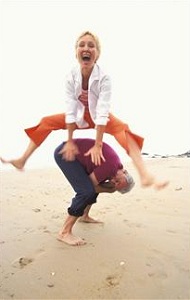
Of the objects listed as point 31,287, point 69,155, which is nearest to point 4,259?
point 31,287

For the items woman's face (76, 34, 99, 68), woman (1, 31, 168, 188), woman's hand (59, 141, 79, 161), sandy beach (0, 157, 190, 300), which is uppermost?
woman's face (76, 34, 99, 68)

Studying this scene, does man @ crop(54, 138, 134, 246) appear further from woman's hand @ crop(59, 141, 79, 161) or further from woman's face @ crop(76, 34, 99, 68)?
woman's face @ crop(76, 34, 99, 68)

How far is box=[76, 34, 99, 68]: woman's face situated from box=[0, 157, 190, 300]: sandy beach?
1.61 metres

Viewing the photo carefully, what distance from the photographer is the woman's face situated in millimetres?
3938

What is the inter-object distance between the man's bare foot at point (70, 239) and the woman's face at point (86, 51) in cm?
154

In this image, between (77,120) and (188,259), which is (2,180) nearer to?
(77,120)

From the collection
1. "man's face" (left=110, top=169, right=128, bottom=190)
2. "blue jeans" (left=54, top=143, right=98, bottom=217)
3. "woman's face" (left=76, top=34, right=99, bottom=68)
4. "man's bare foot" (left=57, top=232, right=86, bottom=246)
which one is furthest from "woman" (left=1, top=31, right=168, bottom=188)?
"man's bare foot" (left=57, top=232, right=86, bottom=246)

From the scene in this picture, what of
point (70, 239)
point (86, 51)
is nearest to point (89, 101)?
point (86, 51)

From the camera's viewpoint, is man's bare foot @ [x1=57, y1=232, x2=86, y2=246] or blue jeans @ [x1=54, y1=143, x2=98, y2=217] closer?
man's bare foot @ [x1=57, y1=232, x2=86, y2=246]

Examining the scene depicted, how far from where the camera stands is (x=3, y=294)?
3258 mm

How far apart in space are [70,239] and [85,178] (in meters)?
0.57

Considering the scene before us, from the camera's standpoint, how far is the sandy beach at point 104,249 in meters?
3.29

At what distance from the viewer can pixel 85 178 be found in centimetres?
418

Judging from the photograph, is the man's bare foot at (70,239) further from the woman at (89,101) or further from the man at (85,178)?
the woman at (89,101)
